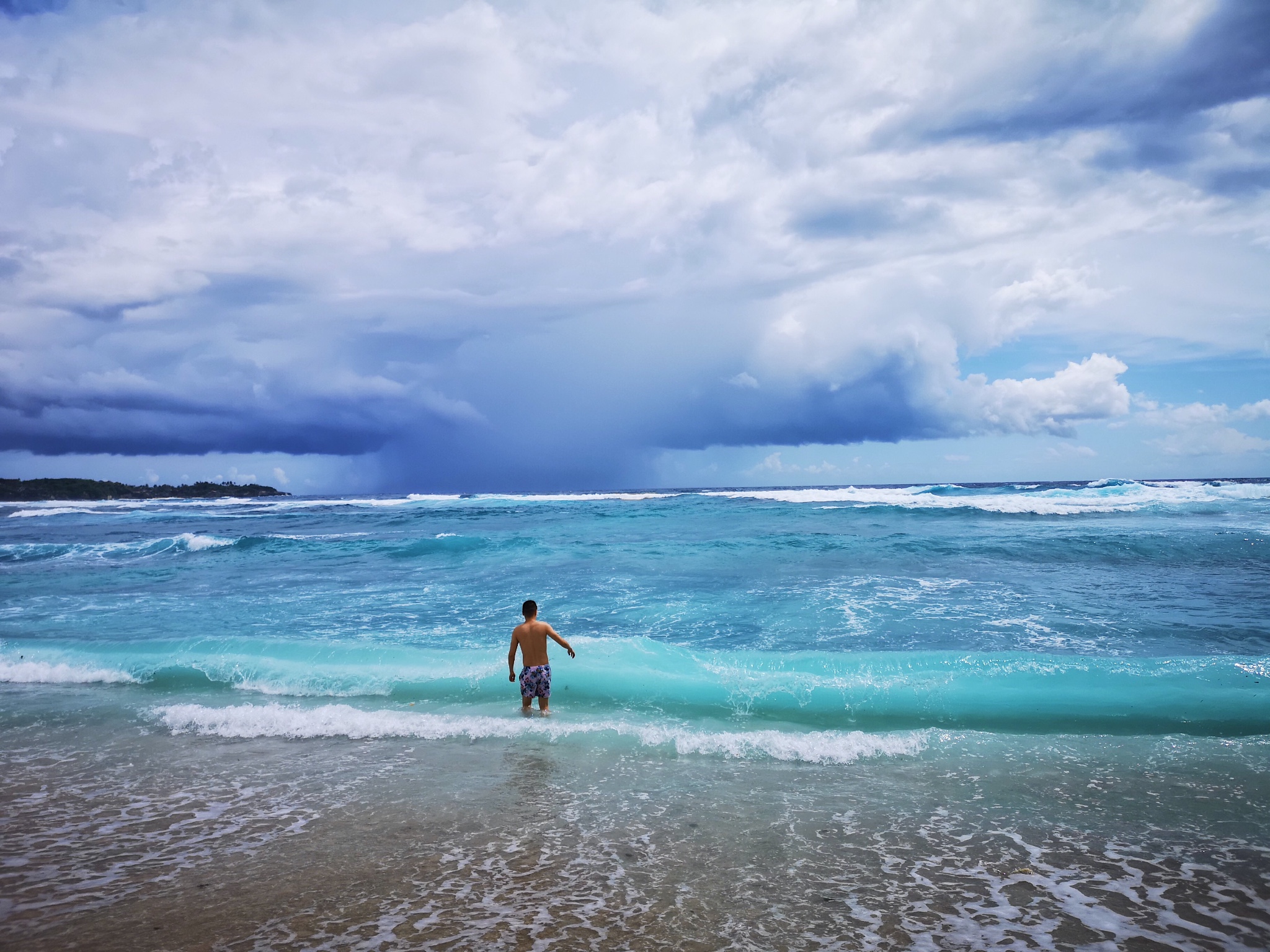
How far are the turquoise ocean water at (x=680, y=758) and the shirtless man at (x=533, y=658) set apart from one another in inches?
17.1

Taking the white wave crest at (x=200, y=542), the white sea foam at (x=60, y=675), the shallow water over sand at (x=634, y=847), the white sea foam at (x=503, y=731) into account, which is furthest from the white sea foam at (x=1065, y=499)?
the white sea foam at (x=60, y=675)

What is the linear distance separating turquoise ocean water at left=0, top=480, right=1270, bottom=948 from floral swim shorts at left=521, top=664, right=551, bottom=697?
18.1 inches

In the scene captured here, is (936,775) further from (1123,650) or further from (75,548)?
(75,548)

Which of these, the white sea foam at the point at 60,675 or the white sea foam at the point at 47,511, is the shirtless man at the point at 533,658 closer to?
the white sea foam at the point at 60,675

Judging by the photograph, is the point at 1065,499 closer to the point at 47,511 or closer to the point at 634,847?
the point at 634,847

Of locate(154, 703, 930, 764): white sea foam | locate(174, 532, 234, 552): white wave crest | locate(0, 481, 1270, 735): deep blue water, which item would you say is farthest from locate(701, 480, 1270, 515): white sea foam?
locate(174, 532, 234, 552): white wave crest

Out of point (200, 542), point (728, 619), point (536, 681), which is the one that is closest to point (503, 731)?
point (536, 681)

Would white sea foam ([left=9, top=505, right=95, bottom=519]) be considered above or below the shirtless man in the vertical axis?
above

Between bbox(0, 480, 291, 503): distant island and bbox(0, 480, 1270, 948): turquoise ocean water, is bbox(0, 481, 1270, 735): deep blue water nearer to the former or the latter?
bbox(0, 480, 1270, 948): turquoise ocean water

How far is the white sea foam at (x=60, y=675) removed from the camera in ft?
34.2

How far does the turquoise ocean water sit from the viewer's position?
13.9 feet

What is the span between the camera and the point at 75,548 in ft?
94.7

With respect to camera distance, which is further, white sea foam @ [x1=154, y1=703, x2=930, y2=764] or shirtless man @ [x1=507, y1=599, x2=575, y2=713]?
shirtless man @ [x1=507, y1=599, x2=575, y2=713]

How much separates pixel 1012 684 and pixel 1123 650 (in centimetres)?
302
